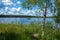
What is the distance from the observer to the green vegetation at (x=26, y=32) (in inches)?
401

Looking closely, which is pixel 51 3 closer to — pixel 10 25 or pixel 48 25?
pixel 48 25

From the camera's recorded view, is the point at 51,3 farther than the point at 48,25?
No

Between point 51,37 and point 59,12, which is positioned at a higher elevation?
point 59,12

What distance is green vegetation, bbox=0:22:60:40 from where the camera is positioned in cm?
1019

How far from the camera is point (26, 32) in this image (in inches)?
453

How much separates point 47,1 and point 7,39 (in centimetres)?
237

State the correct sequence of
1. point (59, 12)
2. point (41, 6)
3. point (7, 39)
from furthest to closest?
point (59, 12)
point (41, 6)
point (7, 39)

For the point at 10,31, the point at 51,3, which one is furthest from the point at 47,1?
the point at 10,31

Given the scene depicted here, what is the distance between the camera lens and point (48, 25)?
11922mm

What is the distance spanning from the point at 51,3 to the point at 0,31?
2529 millimetres

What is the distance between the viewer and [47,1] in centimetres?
1066

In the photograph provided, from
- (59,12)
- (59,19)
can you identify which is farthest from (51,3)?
(59,19)

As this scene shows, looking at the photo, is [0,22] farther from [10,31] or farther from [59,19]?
[59,19]

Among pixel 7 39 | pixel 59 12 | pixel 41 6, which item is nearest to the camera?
pixel 7 39
